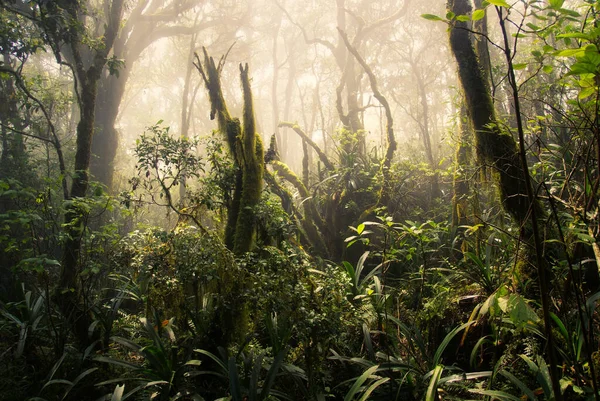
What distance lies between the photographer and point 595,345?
272 centimetres

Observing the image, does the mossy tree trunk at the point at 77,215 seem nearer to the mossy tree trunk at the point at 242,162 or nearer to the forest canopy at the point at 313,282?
the forest canopy at the point at 313,282

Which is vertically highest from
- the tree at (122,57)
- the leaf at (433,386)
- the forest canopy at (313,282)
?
the tree at (122,57)

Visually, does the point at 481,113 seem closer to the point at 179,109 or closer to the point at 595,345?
the point at 595,345

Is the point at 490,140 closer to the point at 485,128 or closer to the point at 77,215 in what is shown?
the point at 485,128

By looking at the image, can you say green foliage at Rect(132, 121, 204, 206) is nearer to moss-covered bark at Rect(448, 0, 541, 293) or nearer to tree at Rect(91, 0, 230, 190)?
moss-covered bark at Rect(448, 0, 541, 293)

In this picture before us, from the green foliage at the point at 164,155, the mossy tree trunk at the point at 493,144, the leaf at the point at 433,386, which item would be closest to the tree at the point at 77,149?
the green foliage at the point at 164,155

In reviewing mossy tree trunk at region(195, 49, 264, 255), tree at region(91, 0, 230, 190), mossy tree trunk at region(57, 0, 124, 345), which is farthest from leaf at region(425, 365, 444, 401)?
tree at region(91, 0, 230, 190)

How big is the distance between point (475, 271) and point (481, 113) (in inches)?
68.0

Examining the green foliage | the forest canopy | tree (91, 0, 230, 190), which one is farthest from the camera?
tree (91, 0, 230, 190)

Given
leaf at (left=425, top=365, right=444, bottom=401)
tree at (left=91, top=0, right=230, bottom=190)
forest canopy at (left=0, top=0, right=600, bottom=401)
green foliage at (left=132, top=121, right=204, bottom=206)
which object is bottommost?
leaf at (left=425, top=365, right=444, bottom=401)

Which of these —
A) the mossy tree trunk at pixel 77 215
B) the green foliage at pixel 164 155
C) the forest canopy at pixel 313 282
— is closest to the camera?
the forest canopy at pixel 313 282

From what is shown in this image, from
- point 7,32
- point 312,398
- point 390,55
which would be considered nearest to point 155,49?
point 390,55

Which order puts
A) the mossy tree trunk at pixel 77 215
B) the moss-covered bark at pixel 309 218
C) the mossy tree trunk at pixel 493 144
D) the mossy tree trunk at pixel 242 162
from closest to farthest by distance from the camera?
1. the mossy tree trunk at pixel 493 144
2. the mossy tree trunk at pixel 77 215
3. the mossy tree trunk at pixel 242 162
4. the moss-covered bark at pixel 309 218

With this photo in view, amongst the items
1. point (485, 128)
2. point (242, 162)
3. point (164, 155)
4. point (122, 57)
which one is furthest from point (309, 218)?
point (122, 57)
